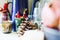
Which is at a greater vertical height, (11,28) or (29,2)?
(29,2)

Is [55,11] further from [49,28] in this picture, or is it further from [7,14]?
[7,14]

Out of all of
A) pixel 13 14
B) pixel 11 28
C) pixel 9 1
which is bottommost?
pixel 11 28

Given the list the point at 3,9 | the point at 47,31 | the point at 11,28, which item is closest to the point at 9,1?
the point at 3,9

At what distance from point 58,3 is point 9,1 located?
68 centimetres

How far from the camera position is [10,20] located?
40.8 inches

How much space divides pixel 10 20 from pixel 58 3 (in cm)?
63

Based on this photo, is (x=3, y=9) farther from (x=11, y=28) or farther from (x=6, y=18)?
(x=11, y=28)

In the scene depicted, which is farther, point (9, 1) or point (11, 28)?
point (9, 1)

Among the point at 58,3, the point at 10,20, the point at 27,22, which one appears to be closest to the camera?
the point at 58,3

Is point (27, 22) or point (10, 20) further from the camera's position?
point (10, 20)

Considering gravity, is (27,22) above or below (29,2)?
below

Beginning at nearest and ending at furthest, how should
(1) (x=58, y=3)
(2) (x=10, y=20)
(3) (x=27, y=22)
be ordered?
(1) (x=58, y=3), (3) (x=27, y=22), (2) (x=10, y=20)

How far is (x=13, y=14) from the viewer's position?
1.01 metres

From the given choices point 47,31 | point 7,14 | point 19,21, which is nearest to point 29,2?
point 19,21
